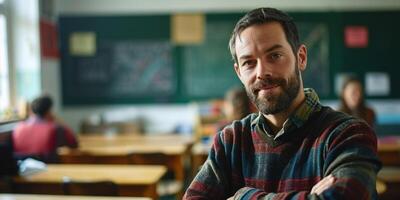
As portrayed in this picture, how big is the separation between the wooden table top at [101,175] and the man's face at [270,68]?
182cm

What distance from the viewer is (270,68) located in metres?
1.22

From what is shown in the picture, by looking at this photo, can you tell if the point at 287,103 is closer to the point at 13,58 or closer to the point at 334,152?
the point at 334,152

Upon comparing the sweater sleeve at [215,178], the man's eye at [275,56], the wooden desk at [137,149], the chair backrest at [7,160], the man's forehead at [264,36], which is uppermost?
the man's forehead at [264,36]

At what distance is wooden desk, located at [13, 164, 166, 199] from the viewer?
297 cm

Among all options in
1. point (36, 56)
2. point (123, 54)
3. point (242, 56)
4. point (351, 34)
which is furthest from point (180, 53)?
point (242, 56)

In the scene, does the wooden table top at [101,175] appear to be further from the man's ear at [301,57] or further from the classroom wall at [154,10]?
the classroom wall at [154,10]

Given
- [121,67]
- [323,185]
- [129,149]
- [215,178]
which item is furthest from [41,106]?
[323,185]

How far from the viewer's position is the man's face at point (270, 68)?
122 centimetres

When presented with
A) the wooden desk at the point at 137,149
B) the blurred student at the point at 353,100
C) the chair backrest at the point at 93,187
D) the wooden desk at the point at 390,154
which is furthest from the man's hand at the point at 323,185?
the wooden desk at the point at 390,154

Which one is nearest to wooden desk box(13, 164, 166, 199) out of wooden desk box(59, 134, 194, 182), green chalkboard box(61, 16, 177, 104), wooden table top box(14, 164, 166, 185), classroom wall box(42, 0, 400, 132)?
wooden table top box(14, 164, 166, 185)

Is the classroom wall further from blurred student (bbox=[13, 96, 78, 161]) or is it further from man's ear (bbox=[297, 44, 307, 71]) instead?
man's ear (bbox=[297, 44, 307, 71])

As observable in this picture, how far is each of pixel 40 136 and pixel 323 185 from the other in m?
3.27

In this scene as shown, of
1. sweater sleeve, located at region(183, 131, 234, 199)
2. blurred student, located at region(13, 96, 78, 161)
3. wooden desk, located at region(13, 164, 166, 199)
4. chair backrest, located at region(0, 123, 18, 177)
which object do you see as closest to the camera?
sweater sleeve, located at region(183, 131, 234, 199)

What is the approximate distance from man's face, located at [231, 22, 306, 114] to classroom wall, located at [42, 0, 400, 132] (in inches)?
176
